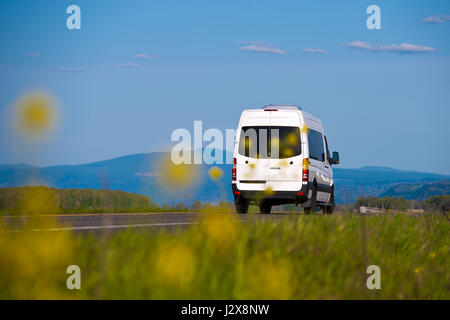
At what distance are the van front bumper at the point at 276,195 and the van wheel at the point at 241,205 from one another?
17 cm

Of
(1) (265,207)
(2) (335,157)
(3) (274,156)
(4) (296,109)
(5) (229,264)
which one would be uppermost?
(4) (296,109)

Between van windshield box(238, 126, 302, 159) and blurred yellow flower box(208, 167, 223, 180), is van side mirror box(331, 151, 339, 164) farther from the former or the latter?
blurred yellow flower box(208, 167, 223, 180)

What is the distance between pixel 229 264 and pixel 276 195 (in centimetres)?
1088

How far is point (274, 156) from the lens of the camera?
767 inches

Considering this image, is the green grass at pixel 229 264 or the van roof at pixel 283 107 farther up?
the van roof at pixel 283 107

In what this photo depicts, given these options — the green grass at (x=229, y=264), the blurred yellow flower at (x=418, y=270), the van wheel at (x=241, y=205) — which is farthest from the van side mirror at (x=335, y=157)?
the blurred yellow flower at (x=418, y=270)

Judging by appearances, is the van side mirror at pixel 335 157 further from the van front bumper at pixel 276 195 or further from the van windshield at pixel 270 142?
the van windshield at pixel 270 142

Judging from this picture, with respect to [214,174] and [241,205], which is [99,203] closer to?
[214,174]

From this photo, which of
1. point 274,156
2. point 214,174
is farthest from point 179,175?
point 274,156

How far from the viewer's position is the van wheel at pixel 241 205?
795 inches

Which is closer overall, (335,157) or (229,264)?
(229,264)

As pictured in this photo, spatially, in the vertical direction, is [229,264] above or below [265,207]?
above
